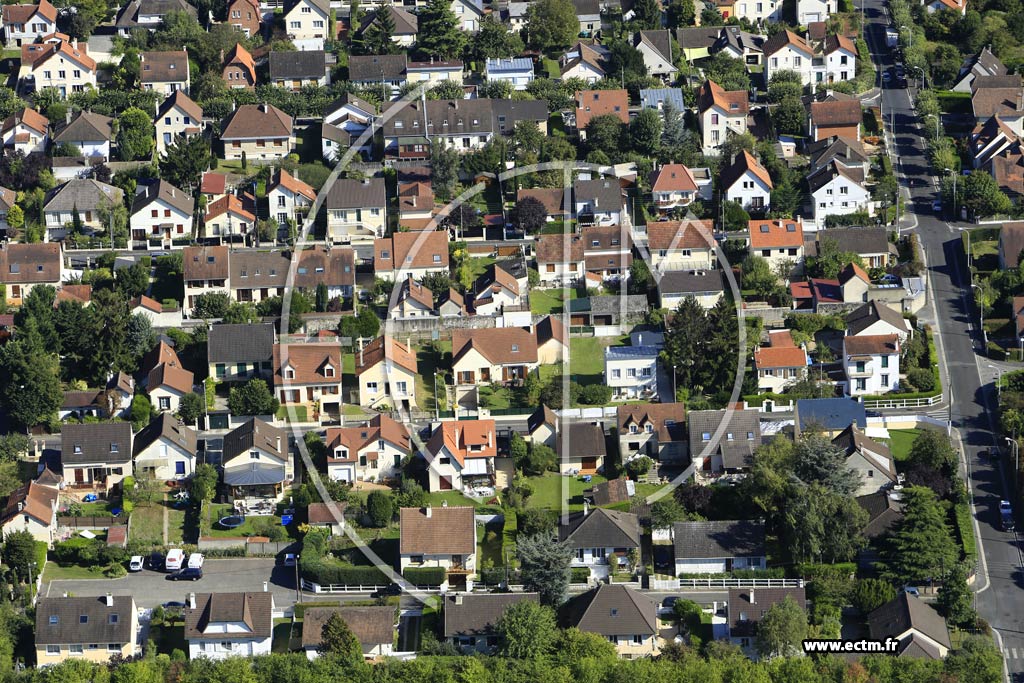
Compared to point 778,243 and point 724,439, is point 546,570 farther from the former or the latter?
point 778,243

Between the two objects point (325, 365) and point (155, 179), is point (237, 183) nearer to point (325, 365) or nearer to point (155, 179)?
point (155, 179)

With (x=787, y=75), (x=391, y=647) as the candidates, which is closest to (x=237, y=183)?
(x=787, y=75)

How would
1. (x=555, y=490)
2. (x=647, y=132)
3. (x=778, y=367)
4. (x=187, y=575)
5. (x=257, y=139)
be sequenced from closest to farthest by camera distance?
(x=187, y=575)
(x=555, y=490)
(x=778, y=367)
(x=647, y=132)
(x=257, y=139)

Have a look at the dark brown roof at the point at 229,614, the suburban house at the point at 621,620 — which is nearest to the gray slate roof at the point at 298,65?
the dark brown roof at the point at 229,614

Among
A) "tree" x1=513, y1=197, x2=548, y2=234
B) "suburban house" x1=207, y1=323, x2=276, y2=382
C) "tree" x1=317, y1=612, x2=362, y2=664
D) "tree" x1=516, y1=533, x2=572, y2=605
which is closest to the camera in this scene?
"tree" x1=317, y1=612, x2=362, y2=664

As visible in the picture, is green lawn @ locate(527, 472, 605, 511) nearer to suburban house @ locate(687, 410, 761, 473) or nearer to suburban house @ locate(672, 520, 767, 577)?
suburban house @ locate(687, 410, 761, 473)

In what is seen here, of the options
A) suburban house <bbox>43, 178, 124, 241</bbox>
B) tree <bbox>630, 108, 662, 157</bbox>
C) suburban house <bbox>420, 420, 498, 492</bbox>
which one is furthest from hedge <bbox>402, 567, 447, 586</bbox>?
tree <bbox>630, 108, 662, 157</bbox>

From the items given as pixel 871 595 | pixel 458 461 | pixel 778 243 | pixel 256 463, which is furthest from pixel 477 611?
pixel 778 243
